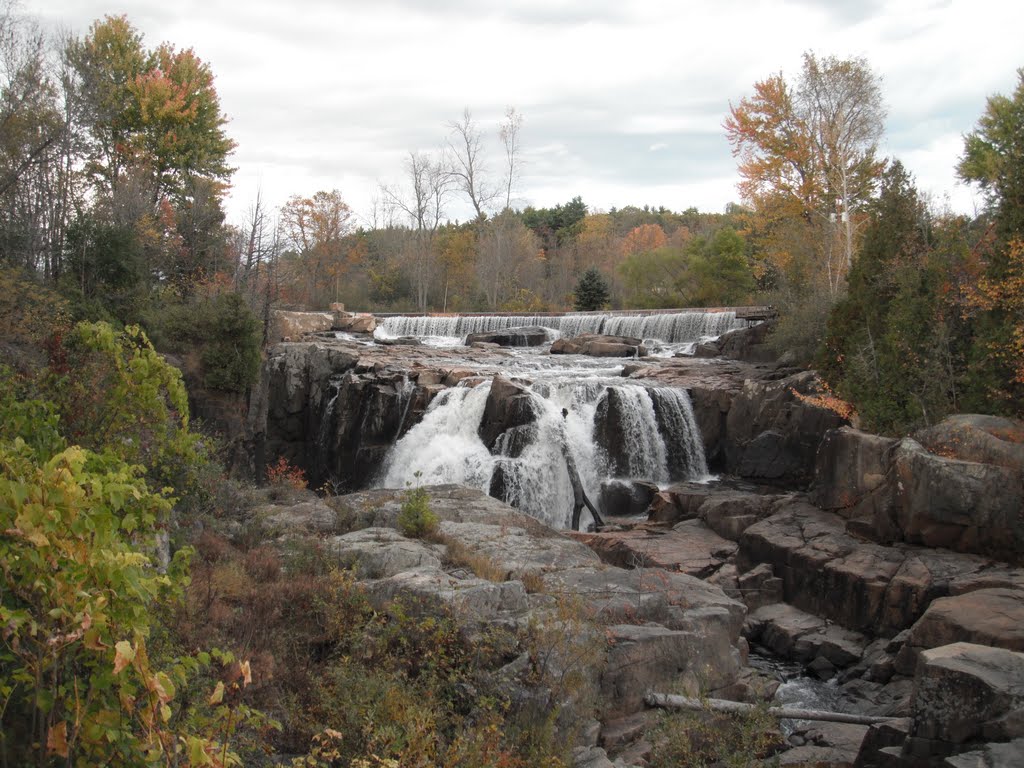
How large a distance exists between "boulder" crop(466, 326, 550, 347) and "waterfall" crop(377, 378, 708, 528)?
990 centimetres

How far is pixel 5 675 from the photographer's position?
2525 millimetres

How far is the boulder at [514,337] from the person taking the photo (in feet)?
90.6

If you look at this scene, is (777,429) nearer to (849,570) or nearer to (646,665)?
(849,570)

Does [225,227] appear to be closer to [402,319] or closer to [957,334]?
[402,319]

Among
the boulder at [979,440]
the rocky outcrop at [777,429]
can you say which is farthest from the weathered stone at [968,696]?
the rocky outcrop at [777,429]

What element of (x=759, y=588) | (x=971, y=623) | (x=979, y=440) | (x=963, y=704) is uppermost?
(x=979, y=440)

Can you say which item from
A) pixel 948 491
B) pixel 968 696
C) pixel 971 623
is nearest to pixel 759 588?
pixel 948 491

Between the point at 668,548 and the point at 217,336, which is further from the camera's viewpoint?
the point at 217,336

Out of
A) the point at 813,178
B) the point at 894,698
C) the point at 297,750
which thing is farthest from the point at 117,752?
the point at 813,178

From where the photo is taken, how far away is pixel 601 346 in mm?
24234

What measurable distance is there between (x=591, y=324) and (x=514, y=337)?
3.10 m

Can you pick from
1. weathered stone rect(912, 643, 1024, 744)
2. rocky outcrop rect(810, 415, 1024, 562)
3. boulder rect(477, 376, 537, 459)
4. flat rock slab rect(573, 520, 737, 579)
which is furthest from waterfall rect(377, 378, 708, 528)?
weathered stone rect(912, 643, 1024, 744)

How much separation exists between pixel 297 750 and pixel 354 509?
206 inches

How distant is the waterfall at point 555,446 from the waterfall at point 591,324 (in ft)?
29.0
